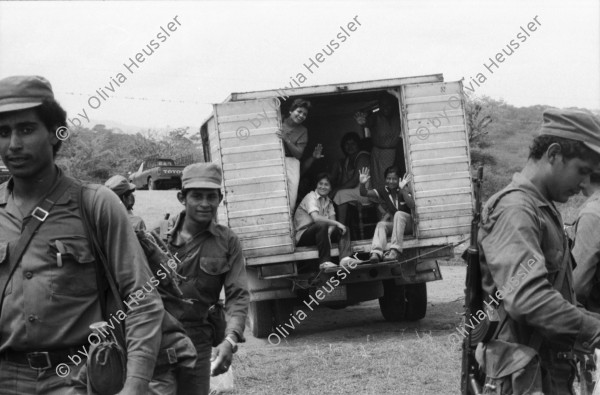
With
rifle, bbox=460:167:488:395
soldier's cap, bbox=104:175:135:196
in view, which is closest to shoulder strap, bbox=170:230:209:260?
soldier's cap, bbox=104:175:135:196

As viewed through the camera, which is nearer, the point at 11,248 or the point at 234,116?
the point at 11,248

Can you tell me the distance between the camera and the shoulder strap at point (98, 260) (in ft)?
9.01

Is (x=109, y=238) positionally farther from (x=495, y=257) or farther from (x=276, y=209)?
(x=276, y=209)

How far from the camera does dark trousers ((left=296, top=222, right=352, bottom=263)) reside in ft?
31.9

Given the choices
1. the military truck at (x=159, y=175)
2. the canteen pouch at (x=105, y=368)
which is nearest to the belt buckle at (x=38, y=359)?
the canteen pouch at (x=105, y=368)

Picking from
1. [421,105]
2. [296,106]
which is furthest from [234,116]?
[421,105]

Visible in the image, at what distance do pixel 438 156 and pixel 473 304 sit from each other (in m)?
6.68

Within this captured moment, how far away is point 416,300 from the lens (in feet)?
34.8

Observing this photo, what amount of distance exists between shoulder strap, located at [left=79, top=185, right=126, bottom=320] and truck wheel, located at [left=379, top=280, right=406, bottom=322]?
26.8ft

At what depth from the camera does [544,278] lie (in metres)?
2.81

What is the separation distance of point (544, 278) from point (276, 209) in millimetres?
6881

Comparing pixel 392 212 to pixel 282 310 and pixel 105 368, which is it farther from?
pixel 105 368

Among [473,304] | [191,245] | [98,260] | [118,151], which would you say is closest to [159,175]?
[118,151]

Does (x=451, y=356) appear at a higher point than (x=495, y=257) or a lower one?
lower
